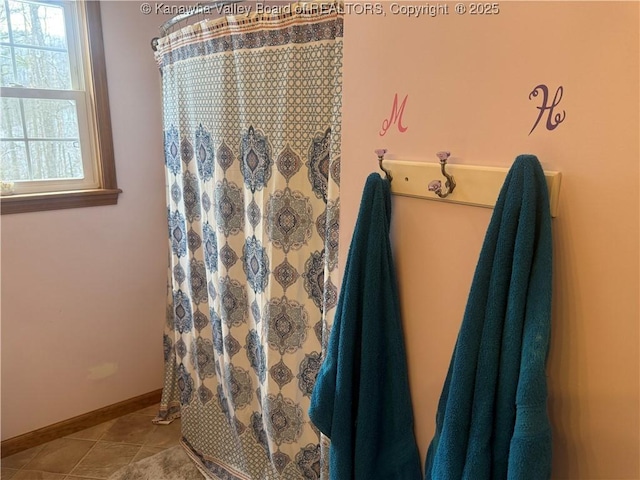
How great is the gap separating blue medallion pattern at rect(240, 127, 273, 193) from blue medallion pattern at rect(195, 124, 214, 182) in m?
0.18

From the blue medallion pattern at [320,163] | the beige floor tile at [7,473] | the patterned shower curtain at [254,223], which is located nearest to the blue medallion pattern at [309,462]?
the patterned shower curtain at [254,223]

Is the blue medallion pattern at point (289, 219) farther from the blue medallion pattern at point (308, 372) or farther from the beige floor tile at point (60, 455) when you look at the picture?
the beige floor tile at point (60, 455)

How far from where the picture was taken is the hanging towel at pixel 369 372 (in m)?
0.88

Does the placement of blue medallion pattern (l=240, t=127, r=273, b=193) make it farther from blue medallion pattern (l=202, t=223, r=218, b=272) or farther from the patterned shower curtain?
blue medallion pattern (l=202, t=223, r=218, b=272)

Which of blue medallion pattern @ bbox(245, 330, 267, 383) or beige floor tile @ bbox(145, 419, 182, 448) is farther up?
blue medallion pattern @ bbox(245, 330, 267, 383)

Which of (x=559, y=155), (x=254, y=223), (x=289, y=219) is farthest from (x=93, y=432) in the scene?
(x=559, y=155)

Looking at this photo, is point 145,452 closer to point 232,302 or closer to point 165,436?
point 165,436

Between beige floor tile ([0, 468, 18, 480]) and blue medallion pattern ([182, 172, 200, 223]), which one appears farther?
beige floor tile ([0, 468, 18, 480])

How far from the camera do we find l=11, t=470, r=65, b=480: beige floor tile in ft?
6.21

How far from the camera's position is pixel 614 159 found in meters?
0.60

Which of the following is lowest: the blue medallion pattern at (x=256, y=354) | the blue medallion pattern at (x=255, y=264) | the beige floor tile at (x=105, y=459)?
the beige floor tile at (x=105, y=459)

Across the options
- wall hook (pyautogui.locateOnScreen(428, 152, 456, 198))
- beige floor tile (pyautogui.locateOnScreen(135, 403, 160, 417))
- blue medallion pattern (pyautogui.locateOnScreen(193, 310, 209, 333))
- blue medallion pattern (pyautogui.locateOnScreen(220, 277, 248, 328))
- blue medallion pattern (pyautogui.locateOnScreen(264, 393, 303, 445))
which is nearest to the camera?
wall hook (pyautogui.locateOnScreen(428, 152, 456, 198))

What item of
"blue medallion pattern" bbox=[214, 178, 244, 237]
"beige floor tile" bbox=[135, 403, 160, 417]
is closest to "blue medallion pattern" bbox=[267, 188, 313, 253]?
"blue medallion pattern" bbox=[214, 178, 244, 237]

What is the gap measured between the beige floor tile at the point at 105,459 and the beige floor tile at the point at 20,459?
0.81ft
